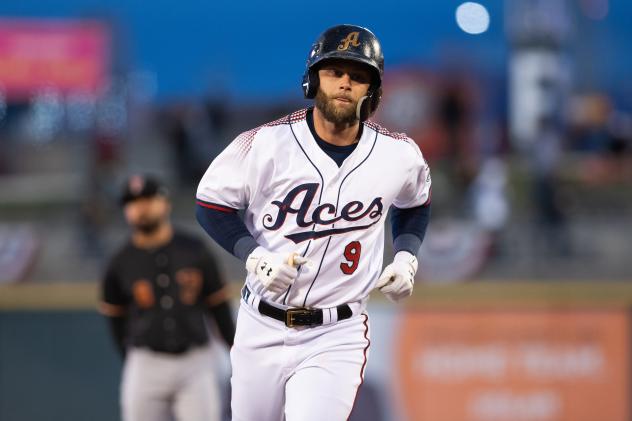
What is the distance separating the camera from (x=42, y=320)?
8078 mm

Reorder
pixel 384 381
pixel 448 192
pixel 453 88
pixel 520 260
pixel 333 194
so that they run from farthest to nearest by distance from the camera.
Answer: pixel 453 88 → pixel 448 192 → pixel 520 260 → pixel 384 381 → pixel 333 194

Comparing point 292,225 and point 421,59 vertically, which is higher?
point 421,59

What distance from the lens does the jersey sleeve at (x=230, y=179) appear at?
3.59 m

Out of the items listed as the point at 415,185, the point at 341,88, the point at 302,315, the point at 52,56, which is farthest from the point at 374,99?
the point at 52,56

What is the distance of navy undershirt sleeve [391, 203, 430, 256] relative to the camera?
154 inches

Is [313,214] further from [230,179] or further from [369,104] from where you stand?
[369,104]

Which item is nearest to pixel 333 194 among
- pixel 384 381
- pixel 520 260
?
pixel 384 381

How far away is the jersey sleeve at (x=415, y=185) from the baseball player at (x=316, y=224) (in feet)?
0.04

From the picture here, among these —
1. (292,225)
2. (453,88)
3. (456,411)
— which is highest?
(453,88)

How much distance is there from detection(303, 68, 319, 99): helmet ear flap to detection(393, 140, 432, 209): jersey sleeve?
0.43m

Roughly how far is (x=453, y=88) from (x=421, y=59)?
1.93 feet

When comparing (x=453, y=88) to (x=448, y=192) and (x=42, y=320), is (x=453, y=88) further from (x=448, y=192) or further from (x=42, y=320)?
(x=42, y=320)

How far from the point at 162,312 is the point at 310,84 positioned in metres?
2.29

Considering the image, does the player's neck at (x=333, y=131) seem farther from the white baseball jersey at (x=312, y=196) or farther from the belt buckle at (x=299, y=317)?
the belt buckle at (x=299, y=317)
